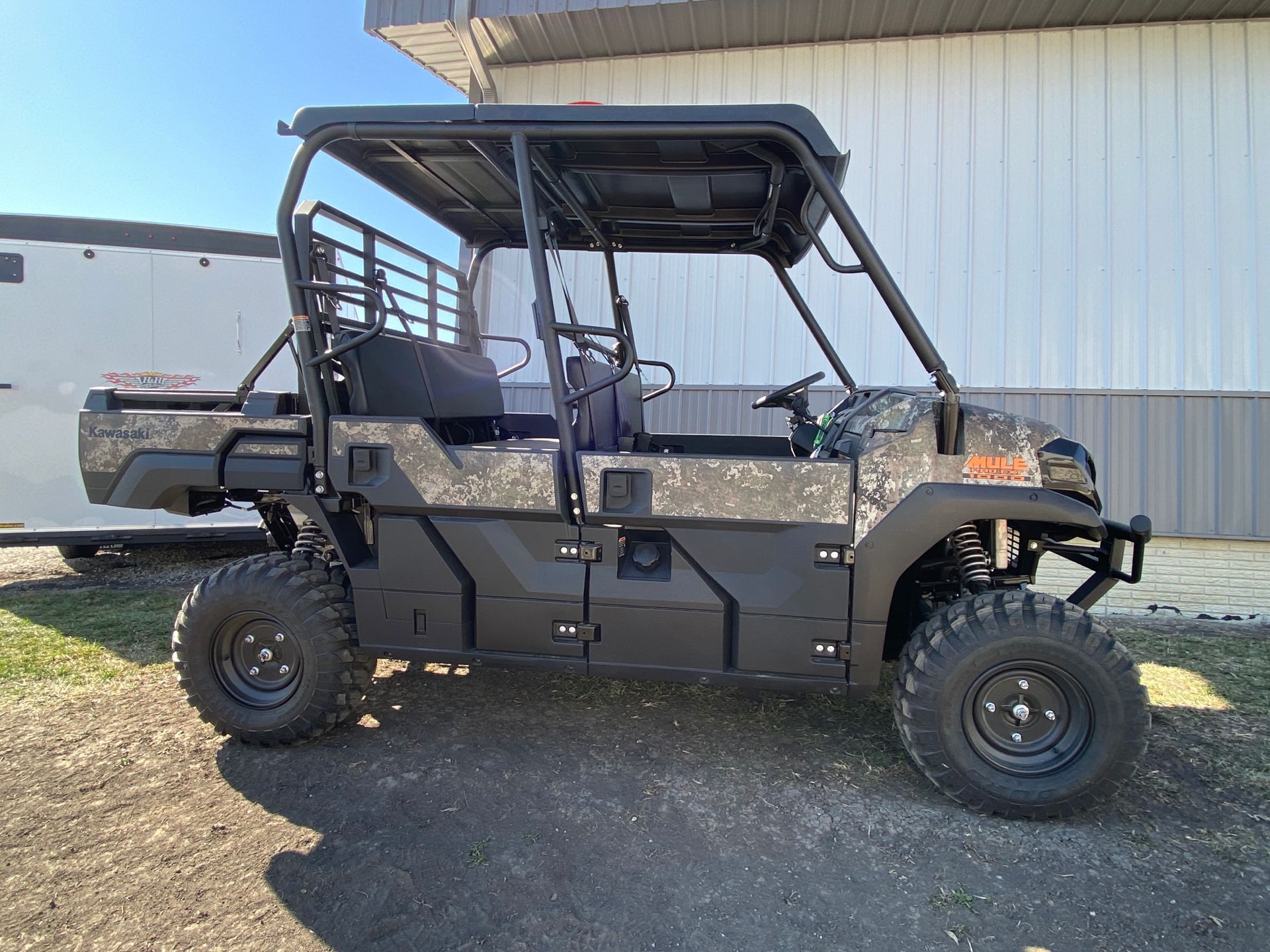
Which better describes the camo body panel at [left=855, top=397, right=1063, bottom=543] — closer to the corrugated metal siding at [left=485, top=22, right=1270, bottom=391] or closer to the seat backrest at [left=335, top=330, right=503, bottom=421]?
the seat backrest at [left=335, top=330, right=503, bottom=421]

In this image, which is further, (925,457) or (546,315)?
(546,315)

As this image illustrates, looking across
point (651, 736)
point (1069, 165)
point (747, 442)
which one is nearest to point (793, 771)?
point (651, 736)

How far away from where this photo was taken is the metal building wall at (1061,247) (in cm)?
584

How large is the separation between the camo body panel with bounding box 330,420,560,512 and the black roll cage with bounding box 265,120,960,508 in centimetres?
9

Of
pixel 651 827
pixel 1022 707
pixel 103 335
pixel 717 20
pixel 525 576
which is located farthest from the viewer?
pixel 717 20

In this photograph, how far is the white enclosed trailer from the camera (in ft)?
18.9

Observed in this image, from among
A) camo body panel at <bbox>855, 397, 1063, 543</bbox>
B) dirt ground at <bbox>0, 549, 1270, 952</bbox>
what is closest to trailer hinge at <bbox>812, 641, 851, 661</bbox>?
camo body panel at <bbox>855, 397, 1063, 543</bbox>

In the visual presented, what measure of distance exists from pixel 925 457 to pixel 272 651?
9.26ft

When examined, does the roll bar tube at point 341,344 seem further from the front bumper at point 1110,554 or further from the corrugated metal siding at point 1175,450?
the corrugated metal siding at point 1175,450

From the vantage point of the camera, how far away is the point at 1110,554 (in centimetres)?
288

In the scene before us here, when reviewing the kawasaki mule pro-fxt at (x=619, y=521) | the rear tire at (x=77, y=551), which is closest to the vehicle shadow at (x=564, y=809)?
the kawasaki mule pro-fxt at (x=619, y=521)

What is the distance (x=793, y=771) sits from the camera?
296cm

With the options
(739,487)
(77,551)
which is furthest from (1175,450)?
(77,551)

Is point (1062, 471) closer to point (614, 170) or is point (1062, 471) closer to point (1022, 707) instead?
point (1022, 707)
